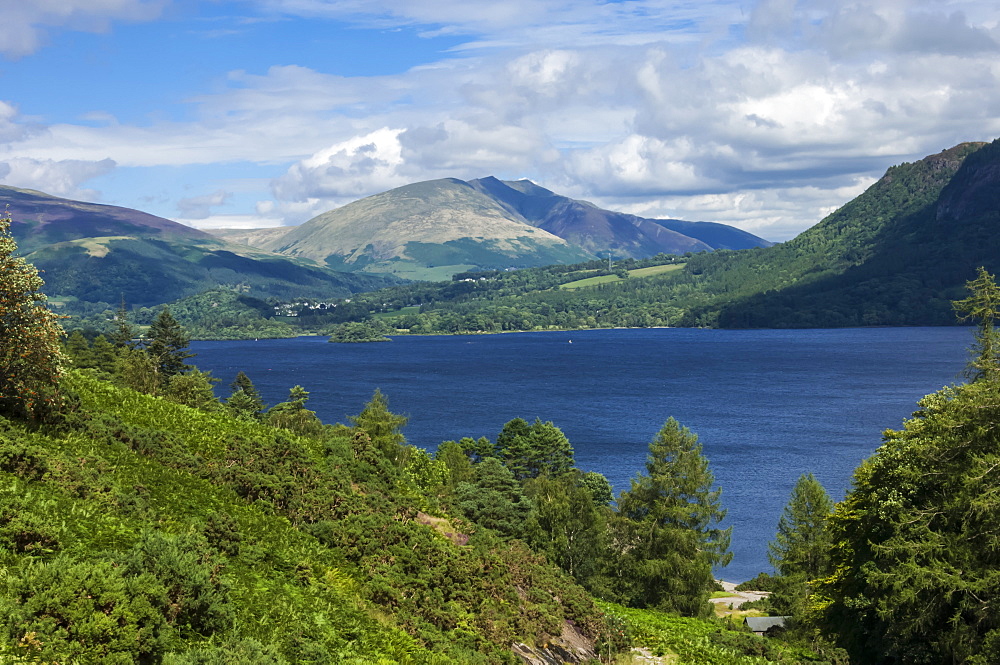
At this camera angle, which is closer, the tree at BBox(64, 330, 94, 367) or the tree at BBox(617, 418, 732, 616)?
the tree at BBox(617, 418, 732, 616)

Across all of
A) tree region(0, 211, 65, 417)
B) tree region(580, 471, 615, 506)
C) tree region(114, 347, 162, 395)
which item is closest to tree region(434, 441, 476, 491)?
tree region(580, 471, 615, 506)

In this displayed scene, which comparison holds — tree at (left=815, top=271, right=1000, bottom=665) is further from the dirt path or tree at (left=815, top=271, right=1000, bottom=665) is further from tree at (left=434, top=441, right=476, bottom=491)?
the dirt path

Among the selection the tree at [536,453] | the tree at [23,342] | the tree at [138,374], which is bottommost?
the tree at [536,453]

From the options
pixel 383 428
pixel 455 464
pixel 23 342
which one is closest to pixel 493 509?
Answer: pixel 383 428

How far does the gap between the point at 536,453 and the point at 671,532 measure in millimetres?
50640

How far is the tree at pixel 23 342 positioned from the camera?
78.9 feet

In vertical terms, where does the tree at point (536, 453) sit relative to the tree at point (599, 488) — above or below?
above

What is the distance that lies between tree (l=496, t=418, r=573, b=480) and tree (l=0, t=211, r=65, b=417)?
8633cm

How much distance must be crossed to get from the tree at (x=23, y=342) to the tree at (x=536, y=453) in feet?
283

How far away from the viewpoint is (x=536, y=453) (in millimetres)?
109062

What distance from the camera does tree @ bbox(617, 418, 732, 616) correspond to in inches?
2293

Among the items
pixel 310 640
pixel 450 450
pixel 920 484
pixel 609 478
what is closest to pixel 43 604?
pixel 310 640

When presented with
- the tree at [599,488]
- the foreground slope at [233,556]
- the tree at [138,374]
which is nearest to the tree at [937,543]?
the foreground slope at [233,556]

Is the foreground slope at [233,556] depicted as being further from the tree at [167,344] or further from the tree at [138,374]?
the tree at [167,344]
